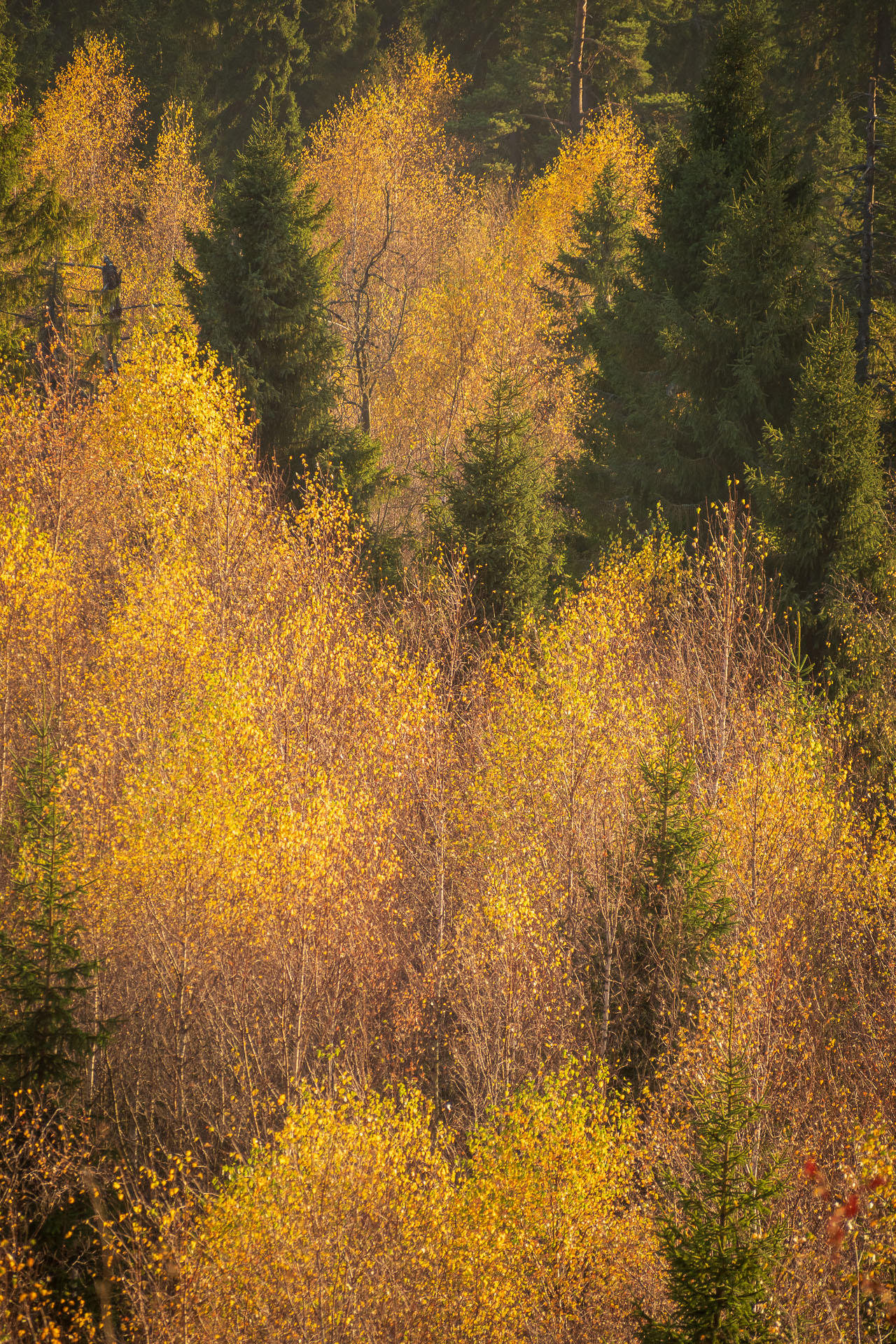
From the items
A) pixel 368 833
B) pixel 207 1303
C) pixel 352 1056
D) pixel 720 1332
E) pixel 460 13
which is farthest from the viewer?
pixel 460 13

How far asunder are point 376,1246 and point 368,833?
23.0 feet

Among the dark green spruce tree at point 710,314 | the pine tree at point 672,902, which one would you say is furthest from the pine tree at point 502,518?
the pine tree at point 672,902

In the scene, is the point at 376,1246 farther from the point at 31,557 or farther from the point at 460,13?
the point at 460,13

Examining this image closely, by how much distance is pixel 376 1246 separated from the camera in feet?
28.3

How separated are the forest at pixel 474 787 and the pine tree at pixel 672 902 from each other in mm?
62

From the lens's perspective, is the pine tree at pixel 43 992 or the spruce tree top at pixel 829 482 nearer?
the pine tree at pixel 43 992

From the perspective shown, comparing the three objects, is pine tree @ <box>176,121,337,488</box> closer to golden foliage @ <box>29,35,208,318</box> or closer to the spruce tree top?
the spruce tree top

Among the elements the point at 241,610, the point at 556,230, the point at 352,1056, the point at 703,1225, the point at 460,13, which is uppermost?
the point at 460,13

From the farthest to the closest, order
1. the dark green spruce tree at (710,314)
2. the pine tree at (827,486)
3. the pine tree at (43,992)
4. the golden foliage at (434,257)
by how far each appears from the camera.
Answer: the golden foliage at (434,257) → the dark green spruce tree at (710,314) → the pine tree at (827,486) → the pine tree at (43,992)

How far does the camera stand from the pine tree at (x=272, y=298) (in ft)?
66.5

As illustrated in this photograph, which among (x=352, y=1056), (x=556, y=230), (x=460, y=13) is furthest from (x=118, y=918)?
(x=460, y=13)

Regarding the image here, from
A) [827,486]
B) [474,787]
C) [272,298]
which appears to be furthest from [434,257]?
[474,787]

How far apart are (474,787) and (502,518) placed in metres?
5.82

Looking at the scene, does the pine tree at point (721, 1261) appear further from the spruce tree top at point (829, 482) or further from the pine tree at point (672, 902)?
the spruce tree top at point (829, 482)
